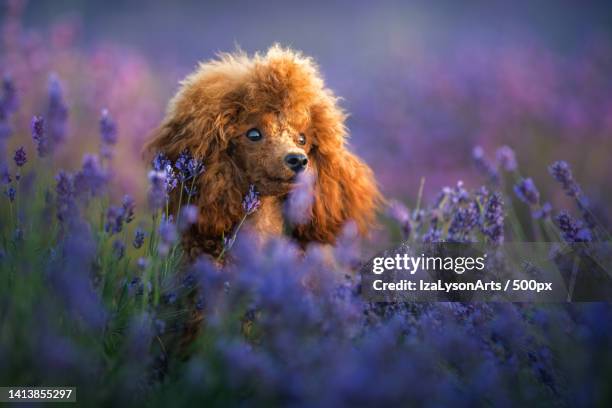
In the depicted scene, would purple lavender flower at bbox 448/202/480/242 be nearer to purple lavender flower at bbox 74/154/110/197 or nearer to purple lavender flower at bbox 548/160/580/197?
purple lavender flower at bbox 548/160/580/197

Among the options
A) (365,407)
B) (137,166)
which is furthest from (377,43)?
(365,407)

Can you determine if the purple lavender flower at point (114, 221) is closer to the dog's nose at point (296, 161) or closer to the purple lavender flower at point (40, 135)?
the purple lavender flower at point (40, 135)

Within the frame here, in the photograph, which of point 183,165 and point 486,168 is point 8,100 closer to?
point 183,165

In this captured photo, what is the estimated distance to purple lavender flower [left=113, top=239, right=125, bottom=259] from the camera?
179 centimetres

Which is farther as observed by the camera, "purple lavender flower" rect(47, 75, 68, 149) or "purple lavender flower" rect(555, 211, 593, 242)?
"purple lavender flower" rect(555, 211, 593, 242)

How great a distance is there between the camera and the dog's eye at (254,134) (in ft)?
7.76

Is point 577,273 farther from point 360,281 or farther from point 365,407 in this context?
point 365,407

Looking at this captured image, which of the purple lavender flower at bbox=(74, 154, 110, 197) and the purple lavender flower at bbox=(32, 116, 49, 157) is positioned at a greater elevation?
the purple lavender flower at bbox=(32, 116, 49, 157)

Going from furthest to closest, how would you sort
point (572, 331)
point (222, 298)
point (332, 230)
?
point (332, 230)
point (572, 331)
point (222, 298)

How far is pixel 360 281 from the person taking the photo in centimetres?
209

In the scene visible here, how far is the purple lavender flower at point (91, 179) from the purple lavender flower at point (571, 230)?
160 cm

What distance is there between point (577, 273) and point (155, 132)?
187 centimetres

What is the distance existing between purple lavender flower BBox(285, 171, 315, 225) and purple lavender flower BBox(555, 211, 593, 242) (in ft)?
3.10

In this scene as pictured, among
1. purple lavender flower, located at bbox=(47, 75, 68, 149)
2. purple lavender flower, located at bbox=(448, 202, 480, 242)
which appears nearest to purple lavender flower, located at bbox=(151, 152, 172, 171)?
purple lavender flower, located at bbox=(47, 75, 68, 149)
